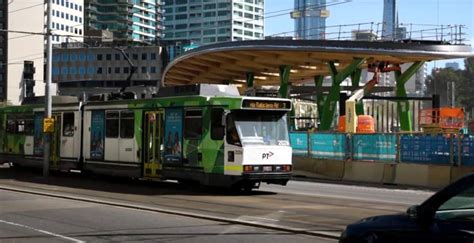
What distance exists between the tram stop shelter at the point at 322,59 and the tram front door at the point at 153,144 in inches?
1047

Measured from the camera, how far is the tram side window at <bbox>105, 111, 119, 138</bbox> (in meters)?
22.6

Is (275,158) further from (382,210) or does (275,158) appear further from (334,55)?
(334,55)

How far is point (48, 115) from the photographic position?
25.9 metres

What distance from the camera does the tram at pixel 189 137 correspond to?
18.3 m

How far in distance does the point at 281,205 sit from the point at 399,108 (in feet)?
129

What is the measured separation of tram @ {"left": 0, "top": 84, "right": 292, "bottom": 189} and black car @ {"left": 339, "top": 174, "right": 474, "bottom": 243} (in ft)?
40.6

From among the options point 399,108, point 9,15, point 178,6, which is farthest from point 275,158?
point 9,15

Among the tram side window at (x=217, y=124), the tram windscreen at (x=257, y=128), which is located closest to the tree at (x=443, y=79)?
the tram windscreen at (x=257, y=128)

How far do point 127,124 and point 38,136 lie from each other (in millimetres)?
7366

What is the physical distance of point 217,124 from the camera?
18.5m

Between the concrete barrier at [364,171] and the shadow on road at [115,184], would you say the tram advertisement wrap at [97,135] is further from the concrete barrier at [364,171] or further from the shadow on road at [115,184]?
the concrete barrier at [364,171]

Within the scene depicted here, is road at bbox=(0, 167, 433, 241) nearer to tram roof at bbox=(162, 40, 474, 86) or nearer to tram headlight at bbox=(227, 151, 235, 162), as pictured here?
tram headlight at bbox=(227, 151, 235, 162)

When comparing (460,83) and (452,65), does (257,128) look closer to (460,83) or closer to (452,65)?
(460,83)

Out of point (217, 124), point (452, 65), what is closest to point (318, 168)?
point (217, 124)
